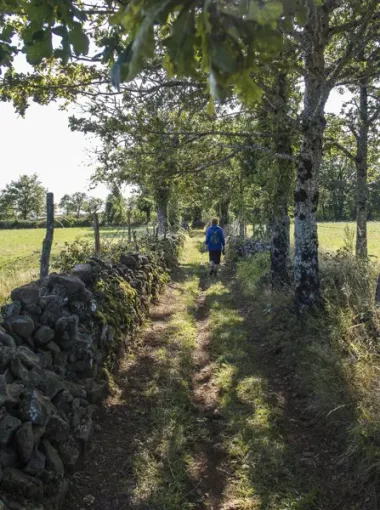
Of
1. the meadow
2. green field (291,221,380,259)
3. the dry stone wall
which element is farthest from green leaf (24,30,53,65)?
green field (291,221,380,259)

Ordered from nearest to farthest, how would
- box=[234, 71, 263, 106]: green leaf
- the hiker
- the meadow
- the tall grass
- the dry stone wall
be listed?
box=[234, 71, 263, 106]: green leaf → the dry stone wall → the tall grass → the meadow → the hiker

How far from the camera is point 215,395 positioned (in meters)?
5.48

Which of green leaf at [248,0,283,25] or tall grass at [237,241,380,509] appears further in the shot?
tall grass at [237,241,380,509]

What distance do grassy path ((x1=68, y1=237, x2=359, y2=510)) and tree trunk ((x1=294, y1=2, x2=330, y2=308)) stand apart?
5.13 feet

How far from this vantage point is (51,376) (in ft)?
A: 13.2

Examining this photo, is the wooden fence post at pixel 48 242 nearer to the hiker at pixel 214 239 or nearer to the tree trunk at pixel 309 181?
the tree trunk at pixel 309 181

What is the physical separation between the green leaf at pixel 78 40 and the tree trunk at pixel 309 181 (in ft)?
17.4

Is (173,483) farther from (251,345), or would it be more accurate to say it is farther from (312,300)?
(312,300)

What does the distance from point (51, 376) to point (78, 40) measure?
3.09 metres

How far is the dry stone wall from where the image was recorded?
3162 millimetres

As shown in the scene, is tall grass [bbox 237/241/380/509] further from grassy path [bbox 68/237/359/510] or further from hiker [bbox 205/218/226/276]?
hiker [bbox 205/218/226/276]

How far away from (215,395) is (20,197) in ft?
352

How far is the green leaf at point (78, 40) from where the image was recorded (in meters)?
2.24

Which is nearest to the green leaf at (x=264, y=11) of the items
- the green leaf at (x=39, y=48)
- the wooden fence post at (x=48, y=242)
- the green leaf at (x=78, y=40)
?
the green leaf at (x=78, y=40)
